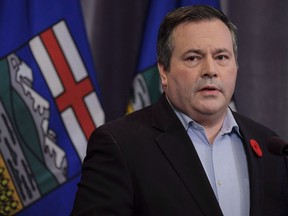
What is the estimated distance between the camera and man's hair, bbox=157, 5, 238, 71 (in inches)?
59.1

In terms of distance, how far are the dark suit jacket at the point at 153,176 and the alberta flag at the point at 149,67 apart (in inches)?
33.2

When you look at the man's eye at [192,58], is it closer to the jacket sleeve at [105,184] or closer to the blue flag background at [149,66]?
the jacket sleeve at [105,184]

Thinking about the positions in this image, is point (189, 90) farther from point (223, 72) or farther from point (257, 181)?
point (257, 181)

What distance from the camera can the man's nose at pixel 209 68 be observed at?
1.44 metres

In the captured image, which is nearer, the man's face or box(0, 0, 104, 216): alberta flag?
the man's face

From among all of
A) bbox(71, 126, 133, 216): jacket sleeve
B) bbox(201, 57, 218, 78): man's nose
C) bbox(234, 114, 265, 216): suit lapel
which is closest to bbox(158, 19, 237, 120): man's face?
bbox(201, 57, 218, 78): man's nose

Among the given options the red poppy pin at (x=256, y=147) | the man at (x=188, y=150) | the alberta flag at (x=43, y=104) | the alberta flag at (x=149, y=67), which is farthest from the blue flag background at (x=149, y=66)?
the red poppy pin at (x=256, y=147)

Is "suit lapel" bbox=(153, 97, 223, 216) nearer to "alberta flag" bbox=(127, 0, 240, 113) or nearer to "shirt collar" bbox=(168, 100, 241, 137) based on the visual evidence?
"shirt collar" bbox=(168, 100, 241, 137)

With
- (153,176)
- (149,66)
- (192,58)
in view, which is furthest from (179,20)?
(149,66)

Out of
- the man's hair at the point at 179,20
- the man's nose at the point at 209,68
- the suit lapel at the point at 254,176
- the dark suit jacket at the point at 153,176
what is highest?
the man's hair at the point at 179,20

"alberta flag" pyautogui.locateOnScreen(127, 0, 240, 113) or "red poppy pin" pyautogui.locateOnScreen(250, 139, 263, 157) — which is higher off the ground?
"alberta flag" pyautogui.locateOnScreen(127, 0, 240, 113)

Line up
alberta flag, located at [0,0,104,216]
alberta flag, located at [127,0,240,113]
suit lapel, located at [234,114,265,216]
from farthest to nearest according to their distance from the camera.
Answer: alberta flag, located at [127,0,240,113] → alberta flag, located at [0,0,104,216] → suit lapel, located at [234,114,265,216]

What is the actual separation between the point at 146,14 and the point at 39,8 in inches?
18.3

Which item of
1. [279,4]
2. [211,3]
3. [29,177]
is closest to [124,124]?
[29,177]
